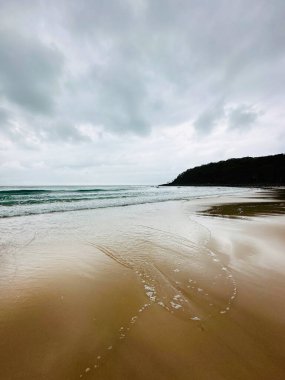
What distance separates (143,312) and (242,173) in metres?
106

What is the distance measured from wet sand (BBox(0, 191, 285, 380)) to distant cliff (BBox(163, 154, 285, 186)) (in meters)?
84.9

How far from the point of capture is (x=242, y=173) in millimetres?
99125

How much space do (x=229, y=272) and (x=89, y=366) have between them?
3.19 m

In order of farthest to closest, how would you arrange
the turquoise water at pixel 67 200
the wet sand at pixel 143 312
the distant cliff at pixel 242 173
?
the distant cliff at pixel 242 173
the turquoise water at pixel 67 200
the wet sand at pixel 143 312

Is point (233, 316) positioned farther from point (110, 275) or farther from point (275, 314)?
point (110, 275)

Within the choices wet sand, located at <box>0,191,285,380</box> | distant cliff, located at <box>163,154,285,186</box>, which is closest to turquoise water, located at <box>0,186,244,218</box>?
wet sand, located at <box>0,191,285,380</box>

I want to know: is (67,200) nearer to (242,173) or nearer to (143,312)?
(143,312)

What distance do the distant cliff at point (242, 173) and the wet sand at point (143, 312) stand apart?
84.9 metres

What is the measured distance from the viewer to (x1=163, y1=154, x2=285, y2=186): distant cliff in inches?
3433

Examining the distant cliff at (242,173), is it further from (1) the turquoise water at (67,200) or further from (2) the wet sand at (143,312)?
(2) the wet sand at (143,312)

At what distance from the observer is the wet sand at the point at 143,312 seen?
221 cm

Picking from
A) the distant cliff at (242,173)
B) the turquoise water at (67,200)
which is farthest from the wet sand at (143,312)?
the distant cliff at (242,173)

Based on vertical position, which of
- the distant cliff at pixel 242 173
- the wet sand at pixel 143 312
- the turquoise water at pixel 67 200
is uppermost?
the distant cliff at pixel 242 173

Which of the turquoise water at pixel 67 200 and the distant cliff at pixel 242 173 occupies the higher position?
the distant cliff at pixel 242 173
